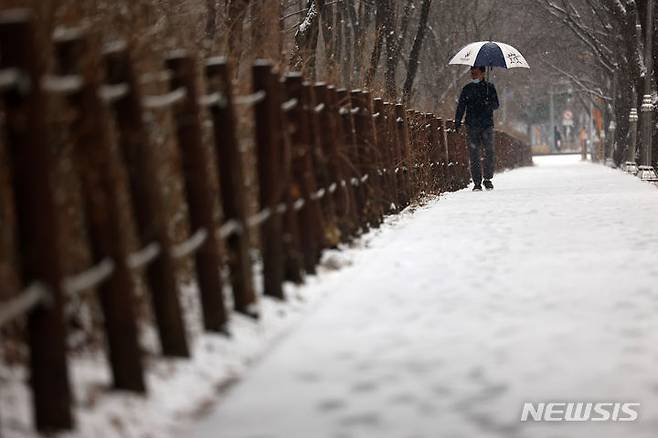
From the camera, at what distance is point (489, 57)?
2091cm

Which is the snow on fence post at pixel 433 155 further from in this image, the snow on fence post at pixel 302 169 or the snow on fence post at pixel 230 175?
the snow on fence post at pixel 230 175

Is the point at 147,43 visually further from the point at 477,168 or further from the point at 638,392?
the point at 477,168

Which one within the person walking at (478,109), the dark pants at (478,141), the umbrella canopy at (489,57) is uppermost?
the umbrella canopy at (489,57)

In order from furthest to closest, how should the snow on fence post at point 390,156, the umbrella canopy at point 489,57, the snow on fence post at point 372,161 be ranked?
the umbrella canopy at point 489,57, the snow on fence post at point 390,156, the snow on fence post at point 372,161

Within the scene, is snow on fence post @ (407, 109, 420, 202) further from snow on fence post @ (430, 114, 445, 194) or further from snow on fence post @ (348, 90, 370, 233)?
snow on fence post @ (348, 90, 370, 233)

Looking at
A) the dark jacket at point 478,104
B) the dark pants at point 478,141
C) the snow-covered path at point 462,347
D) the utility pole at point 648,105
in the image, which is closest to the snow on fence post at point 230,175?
the snow-covered path at point 462,347

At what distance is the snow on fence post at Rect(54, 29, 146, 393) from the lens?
457cm

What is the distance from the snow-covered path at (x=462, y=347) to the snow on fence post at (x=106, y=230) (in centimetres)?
41

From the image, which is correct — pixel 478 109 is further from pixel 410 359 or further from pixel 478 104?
pixel 410 359

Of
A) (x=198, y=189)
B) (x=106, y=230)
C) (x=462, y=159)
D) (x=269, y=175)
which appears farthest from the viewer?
(x=462, y=159)

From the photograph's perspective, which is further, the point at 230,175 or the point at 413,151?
the point at 413,151

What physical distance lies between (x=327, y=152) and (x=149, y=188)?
4383 millimetres

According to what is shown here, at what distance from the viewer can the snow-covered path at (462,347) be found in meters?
4.32

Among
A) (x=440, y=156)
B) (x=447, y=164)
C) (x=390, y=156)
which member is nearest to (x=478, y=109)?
(x=440, y=156)
